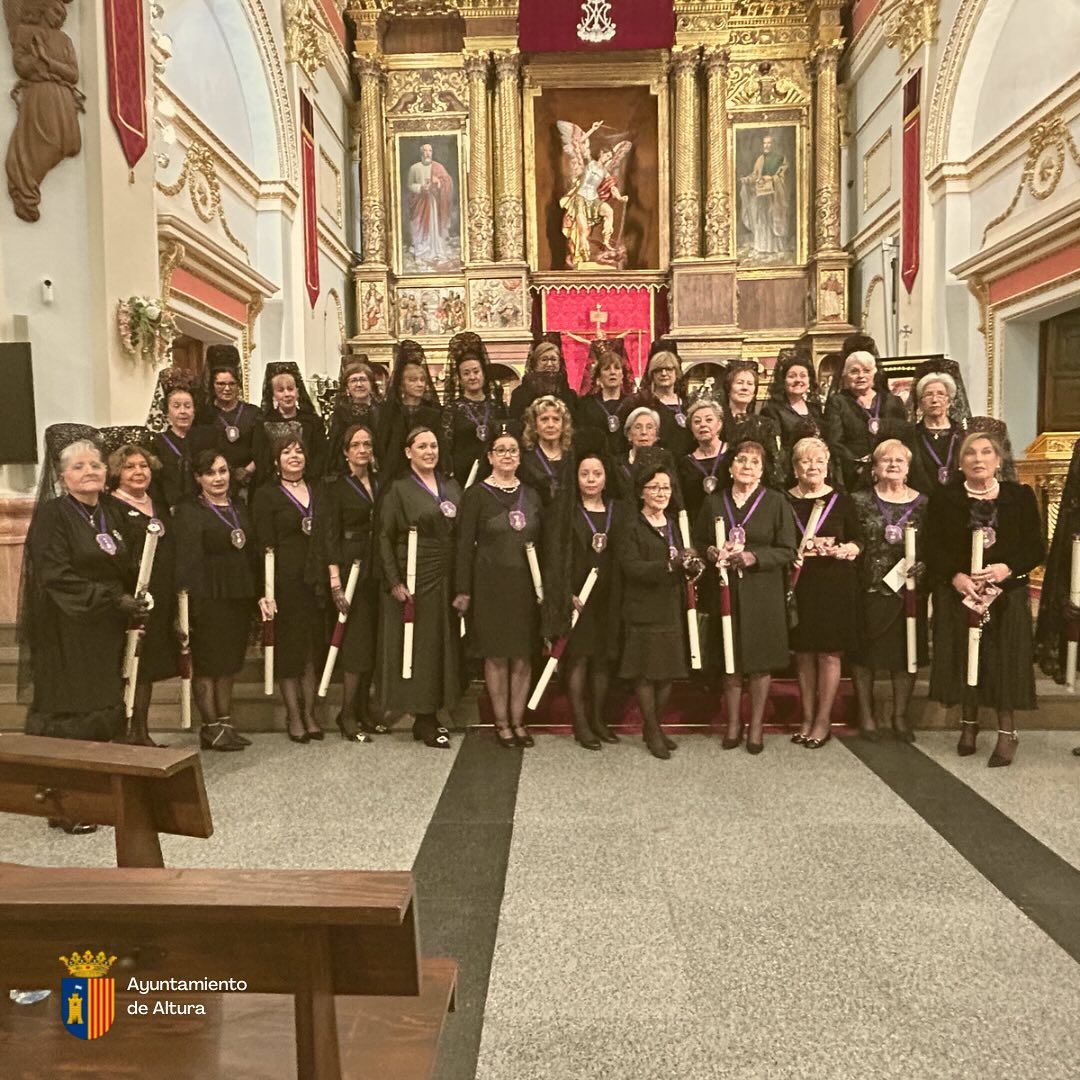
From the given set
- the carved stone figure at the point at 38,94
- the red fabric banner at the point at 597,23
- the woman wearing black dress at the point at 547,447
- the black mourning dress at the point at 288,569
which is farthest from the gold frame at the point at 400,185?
the black mourning dress at the point at 288,569

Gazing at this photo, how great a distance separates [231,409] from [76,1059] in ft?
15.3

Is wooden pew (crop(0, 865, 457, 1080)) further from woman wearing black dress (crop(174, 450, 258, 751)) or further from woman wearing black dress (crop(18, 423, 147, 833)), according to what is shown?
woman wearing black dress (crop(174, 450, 258, 751))

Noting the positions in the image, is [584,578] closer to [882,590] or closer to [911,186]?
[882,590]

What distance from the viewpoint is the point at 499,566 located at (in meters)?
4.56

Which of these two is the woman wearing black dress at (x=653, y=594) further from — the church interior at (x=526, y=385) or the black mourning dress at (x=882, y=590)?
the black mourning dress at (x=882, y=590)

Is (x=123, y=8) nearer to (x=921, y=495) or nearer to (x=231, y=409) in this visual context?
(x=231, y=409)

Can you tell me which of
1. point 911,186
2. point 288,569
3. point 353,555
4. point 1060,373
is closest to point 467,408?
point 353,555

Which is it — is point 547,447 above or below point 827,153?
below

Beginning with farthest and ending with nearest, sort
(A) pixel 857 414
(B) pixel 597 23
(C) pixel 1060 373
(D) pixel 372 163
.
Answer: (D) pixel 372 163, (B) pixel 597 23, (C) pixel 1060 373, (A) pixel 857 414

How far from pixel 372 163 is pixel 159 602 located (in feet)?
36.2

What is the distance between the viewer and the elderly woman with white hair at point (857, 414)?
17.4 feet

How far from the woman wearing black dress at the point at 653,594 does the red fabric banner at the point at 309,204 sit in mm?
8325

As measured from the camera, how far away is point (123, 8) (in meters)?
6.12

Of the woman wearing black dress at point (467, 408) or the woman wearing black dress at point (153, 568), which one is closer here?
the woman wearing black dress at point (153, 568)
